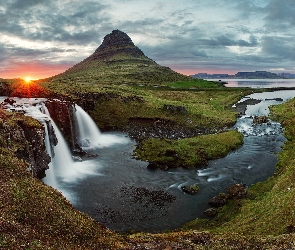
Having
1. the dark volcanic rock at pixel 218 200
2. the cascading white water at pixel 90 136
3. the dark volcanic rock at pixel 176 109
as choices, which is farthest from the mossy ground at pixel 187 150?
the dark volcanic rock at pixel 176 109

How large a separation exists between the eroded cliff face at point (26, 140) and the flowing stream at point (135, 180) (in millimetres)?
3082

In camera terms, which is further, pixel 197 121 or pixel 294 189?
pixel 197 121

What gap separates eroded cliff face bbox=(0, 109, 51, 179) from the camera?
35375mm

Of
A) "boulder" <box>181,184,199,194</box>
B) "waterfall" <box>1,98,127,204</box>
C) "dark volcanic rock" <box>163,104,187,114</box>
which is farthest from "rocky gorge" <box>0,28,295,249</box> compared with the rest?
"dark volcanic rock" <box>163,104,187,114</box>

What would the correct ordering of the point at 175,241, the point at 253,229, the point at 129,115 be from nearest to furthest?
1. the point at 175,241
2. the point at 253,229
3. the point at 129,115

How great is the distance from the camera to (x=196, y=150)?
5769cm

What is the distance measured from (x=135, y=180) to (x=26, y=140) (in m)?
16.5

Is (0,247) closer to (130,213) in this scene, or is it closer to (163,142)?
(130,213)

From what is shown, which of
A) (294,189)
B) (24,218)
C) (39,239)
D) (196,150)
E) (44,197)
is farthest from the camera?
(196,150)

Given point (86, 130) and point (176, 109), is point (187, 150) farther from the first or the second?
point (176, 109)

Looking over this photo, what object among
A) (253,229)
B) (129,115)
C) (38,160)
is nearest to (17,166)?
(38,160)

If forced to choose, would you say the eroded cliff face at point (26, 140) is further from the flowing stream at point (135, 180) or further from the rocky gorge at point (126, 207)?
the flowing stream at point (135, 180)

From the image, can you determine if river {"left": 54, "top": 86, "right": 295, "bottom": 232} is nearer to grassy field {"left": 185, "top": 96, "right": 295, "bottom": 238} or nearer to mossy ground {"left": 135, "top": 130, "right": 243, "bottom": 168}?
mossy ground {"left": 135, "top": 130, "right": 243, "bottom": 168}

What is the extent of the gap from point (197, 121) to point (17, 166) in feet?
210
